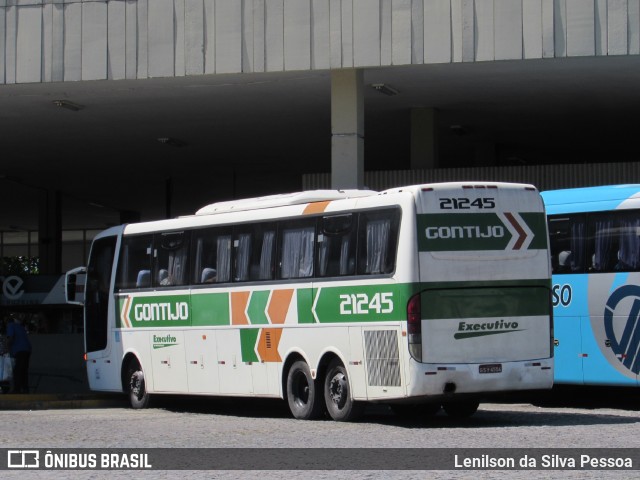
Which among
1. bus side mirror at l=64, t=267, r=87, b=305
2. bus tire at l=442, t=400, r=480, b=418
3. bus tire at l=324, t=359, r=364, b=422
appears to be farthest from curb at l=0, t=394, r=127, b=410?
bus tire at l=442, t=400, r=480, b=418

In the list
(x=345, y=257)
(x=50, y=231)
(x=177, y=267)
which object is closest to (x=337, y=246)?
(x=345, y=257)

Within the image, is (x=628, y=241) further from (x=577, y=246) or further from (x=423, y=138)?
(x=423, y=138)

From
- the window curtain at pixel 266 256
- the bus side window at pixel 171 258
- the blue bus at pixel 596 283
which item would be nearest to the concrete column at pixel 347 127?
the bus side window at pixel 171 258

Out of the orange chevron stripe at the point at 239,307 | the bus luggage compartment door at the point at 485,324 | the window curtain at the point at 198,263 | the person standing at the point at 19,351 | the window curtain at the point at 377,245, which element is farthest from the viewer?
the person standing at the point at 19,351

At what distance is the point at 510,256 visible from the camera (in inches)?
674

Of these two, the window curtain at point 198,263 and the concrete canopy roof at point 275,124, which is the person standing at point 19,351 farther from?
the window curtain at point 198,263

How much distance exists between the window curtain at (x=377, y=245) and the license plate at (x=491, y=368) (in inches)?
72.0

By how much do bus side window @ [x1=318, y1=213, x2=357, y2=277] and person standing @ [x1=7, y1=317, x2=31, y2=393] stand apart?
12212 millimetres

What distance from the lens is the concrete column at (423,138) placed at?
95.0 ft

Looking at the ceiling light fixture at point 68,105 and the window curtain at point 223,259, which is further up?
the ceiling light fixture at point 68,105

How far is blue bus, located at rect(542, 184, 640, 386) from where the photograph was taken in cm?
1958

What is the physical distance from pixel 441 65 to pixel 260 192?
988 inches

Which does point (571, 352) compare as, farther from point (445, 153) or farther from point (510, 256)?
point (445, 153)

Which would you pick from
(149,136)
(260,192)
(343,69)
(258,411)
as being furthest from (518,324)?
(260,192)
